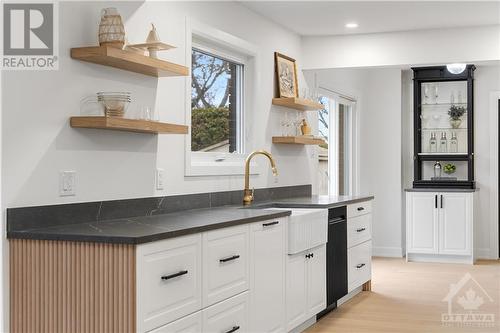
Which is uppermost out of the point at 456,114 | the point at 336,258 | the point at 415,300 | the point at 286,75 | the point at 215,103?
the point at 286,75

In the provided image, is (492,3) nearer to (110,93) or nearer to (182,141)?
(182,141)

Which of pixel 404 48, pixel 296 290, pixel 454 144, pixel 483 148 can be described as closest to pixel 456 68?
pixel 454 144

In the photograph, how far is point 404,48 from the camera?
19.8 ft

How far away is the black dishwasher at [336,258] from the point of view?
506 cm

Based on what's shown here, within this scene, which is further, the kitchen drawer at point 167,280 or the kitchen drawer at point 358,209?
the kitchen drawer at point 358,209

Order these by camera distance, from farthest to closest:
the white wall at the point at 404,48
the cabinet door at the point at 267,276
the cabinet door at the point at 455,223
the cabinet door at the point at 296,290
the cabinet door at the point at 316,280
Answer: the cabinet door at the point at 455,223
the white wall at the point at 404,48
the cabinet door at the point at 316,280
the cabinet door at the point at 296,290
the cabinet door at the point at 267,276

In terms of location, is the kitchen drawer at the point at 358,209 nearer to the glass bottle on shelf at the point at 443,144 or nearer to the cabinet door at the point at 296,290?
the cabinet door at the point at 296,290

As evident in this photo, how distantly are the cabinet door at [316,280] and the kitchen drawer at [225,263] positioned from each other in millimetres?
A: 1047

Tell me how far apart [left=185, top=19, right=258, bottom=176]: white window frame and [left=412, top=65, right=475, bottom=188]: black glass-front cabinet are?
10.8ft

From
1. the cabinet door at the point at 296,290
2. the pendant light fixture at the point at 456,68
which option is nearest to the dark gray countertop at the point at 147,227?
the cabinet door at the point at 296,290

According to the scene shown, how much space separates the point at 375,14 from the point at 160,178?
2401 millimetres

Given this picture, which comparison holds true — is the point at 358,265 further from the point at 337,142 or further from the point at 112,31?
the point at 112,31

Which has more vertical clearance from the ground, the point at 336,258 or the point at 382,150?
the point at 382,150

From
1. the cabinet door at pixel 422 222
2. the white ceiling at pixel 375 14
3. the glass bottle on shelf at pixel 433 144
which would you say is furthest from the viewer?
the glass bottle on shelf at pixel 433 144
